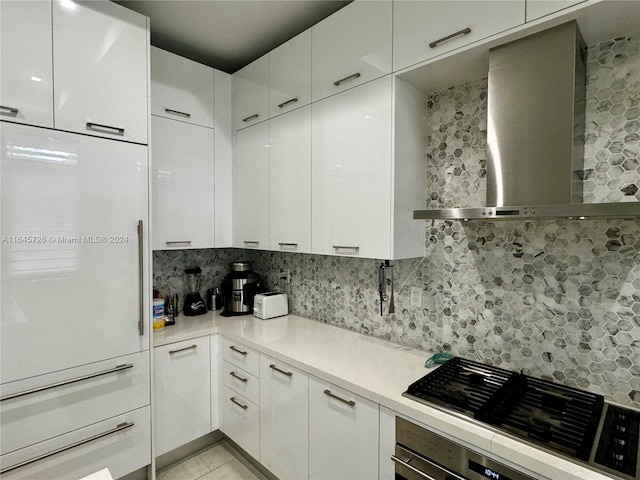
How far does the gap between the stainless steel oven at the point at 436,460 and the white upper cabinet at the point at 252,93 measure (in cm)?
197

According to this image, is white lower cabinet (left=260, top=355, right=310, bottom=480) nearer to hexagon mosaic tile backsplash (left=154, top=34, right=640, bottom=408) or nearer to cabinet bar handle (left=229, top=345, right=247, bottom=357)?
cabinet bar handle (left=229, top=345, right=247, bottom=357)

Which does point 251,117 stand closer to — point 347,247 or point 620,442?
point 347,247

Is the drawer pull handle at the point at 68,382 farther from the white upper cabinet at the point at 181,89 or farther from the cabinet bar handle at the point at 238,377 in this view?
the white upper cabinet at the point at 181,89

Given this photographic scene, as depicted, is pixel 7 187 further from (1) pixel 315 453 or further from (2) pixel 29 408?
(1) pixel 315 453

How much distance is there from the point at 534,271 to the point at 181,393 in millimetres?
2070

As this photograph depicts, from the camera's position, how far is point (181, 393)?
84.4 inches

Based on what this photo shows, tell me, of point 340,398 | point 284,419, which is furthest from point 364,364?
point 284,419

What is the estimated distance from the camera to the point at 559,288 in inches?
56.7

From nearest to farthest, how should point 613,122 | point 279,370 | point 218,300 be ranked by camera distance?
point 613,122, point 279,370, point 218,300

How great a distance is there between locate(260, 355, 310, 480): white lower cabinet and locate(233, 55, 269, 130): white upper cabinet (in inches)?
62.3

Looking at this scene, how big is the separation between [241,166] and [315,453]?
1.87 metres

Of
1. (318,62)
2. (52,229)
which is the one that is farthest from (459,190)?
(52,229)

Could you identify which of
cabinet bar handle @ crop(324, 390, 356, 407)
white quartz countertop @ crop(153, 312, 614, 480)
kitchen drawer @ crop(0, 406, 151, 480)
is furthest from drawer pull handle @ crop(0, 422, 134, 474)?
cabinet bar handle @ crop(324, 390, 356, 407)

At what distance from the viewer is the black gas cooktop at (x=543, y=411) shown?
1.03 metres
